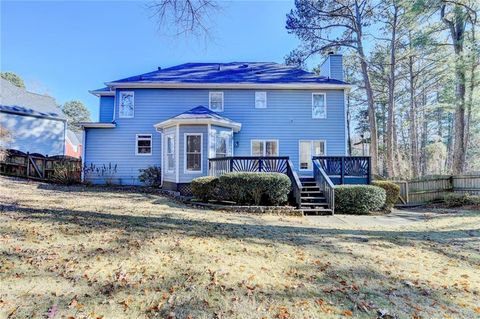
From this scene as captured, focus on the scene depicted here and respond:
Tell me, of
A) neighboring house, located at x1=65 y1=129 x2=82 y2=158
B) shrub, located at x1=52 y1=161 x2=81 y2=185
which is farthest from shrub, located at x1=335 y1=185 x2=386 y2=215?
neighboring house, located at x1=65 y1=129 x2=82 y2=158

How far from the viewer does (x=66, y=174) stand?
1488 centimetres

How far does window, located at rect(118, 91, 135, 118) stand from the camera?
1561 centimetres

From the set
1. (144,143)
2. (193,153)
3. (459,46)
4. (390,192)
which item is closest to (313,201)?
(390,192)

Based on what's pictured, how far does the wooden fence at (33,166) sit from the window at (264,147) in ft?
31.9

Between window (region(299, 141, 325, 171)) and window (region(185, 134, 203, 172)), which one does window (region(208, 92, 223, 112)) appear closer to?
window (region(185, 134, 203, 172))

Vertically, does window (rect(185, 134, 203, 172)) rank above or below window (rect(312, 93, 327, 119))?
below

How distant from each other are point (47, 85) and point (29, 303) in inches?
1925

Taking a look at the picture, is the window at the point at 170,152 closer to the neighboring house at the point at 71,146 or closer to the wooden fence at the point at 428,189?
the wooden fence at the point at 428,189

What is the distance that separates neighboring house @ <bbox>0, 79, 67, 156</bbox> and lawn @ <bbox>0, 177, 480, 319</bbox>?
17172mm

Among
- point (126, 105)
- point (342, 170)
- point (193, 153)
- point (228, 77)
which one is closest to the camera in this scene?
point (342, 170)

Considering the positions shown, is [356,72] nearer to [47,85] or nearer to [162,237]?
[162,237]

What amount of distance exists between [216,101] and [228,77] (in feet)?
5.82

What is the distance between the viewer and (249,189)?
966 cm

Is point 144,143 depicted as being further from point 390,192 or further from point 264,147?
point 390,192
